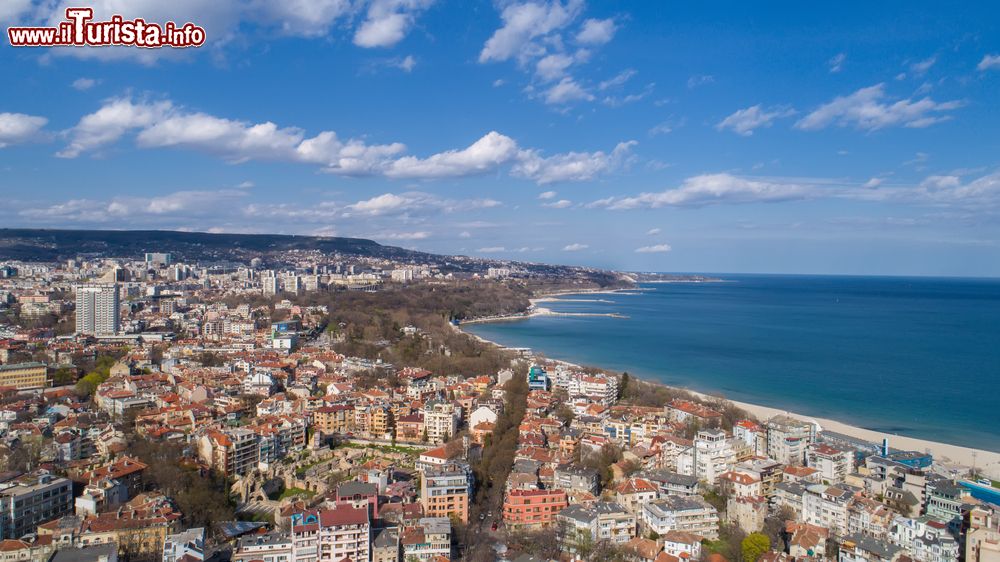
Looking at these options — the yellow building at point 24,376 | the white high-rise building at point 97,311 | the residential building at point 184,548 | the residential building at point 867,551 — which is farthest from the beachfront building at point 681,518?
the white high-rise building at point 97,311

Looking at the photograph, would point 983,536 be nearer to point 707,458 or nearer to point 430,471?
point 707,458

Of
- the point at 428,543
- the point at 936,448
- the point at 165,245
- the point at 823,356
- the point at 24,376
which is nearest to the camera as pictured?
the point at 428,543

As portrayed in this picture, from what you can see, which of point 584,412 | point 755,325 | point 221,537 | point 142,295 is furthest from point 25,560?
point 755,325

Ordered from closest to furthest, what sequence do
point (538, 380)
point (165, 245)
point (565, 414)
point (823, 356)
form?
point (565, 414)
point (538, 380)
point (823, 356)
point (165, 245)

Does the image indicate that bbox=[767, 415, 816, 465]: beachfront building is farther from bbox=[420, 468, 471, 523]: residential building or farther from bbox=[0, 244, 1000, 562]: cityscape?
bbox=[420, 468, 471, 523]: residential building

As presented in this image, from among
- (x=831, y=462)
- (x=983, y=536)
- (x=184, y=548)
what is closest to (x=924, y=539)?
(x=983, y=536)

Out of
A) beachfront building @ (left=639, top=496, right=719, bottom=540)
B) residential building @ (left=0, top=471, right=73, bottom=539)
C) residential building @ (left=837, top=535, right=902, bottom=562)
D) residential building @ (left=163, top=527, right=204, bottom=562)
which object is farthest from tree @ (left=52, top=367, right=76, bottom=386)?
residential building @ (left=837, top=535, right=902, bottom=562)

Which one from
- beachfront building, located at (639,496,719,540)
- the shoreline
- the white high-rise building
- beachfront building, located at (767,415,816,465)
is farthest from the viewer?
the white high-rise building
